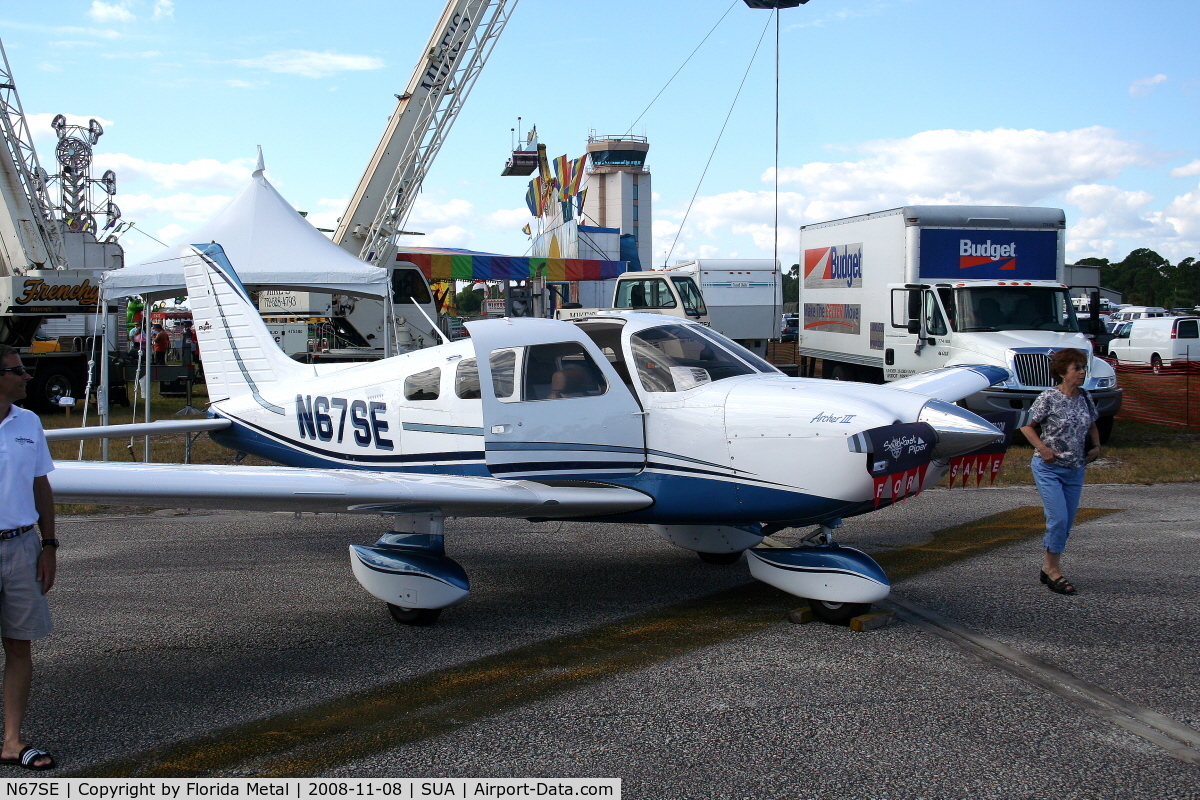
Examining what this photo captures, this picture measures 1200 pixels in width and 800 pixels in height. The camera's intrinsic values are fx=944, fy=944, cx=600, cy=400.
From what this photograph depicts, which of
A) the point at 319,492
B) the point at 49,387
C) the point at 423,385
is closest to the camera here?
the point at 319,492

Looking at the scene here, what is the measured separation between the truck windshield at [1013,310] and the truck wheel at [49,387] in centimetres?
1660

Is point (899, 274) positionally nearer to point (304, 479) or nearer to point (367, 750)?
point (304, 479)

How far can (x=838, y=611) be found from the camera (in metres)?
5.71

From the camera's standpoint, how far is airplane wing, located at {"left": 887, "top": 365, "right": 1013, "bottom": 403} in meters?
7.70

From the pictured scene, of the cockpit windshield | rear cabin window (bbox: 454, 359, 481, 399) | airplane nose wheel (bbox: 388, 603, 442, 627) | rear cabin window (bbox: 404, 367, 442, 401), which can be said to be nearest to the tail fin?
rear cabin window (bbox: 404, 367, 442, 401)

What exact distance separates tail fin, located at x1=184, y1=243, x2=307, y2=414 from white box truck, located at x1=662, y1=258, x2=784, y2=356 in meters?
13.5

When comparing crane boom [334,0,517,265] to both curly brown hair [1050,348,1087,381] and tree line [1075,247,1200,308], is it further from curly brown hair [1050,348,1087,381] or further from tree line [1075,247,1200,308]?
tree line [1075,247,1200,308]

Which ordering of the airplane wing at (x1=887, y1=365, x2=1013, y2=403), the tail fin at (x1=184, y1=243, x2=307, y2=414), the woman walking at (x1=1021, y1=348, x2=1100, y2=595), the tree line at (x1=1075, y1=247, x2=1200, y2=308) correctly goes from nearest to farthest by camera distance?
the woman walking at (x1=1021, y1=348, x2=1100, y2=595) < the airplane wing at (x1=887, y1=365, x2=1013, y2=403) < the tail fin at (x1=184, y1=243, x2=307, y2=414) < the tree line at (x1=1075, y1=247, x2=1200, y2=308)

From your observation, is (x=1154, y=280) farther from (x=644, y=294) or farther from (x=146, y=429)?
(x=146, y=429)

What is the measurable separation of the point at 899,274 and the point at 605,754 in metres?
12.0

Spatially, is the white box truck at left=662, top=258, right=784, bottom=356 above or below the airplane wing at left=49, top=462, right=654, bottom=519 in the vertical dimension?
above

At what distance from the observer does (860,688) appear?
185 inches

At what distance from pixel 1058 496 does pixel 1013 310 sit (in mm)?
8314

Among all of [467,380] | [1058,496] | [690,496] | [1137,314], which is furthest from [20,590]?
[1137,314]
